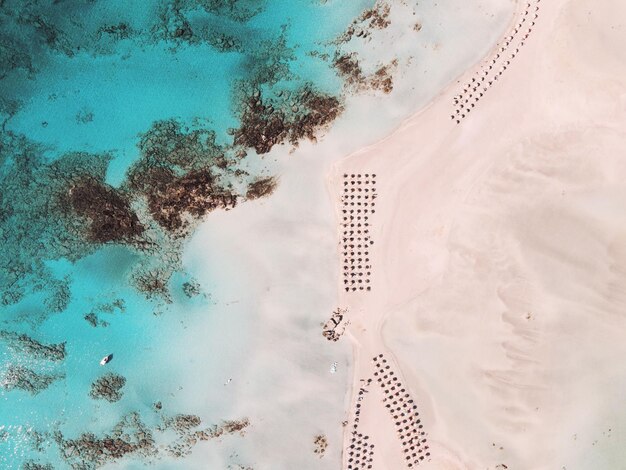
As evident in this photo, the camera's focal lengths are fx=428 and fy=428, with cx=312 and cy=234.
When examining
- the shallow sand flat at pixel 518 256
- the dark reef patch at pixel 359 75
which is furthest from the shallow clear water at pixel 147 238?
the shallow sand flat at pixel 518 256

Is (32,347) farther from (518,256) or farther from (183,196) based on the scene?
(518,256)

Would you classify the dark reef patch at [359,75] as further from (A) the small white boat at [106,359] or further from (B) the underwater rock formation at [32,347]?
(B) the underwater rock formation at [32,347]

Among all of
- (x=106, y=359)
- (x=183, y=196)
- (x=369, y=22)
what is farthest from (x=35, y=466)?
(x=369, y=22)

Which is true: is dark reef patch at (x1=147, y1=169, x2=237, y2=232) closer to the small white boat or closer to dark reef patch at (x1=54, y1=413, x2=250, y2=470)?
the small white boat

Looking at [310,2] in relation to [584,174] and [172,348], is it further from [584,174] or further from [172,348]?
[172,348]

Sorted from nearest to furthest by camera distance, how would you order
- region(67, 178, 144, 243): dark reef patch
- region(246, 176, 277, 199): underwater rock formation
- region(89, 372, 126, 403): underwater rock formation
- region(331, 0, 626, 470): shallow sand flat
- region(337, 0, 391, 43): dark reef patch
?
region(331, 0, 626, 470): shallow sand flat
region(337, 0, 391, 43): dark reef patch
region(246, 176, 277, 199): underwater rock formation
region(67, 178, 144, 243): dark reef patch
region(89, 372, 126, 403): underwater rock formation

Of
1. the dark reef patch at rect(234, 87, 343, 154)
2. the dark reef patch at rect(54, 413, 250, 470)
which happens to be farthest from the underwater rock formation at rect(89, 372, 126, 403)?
the dark reef patch at rect(234, 87, 343, 154)
